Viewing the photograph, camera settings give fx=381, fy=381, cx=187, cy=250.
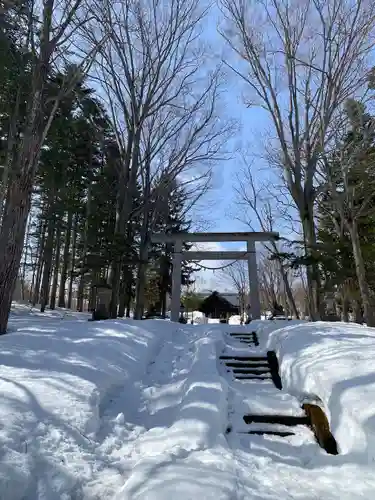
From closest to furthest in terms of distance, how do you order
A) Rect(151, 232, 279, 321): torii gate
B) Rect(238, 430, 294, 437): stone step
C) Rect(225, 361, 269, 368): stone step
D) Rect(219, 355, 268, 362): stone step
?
1. Rect(238, 430, 294, 437): stone step
2. Rect(225, 361, 269, 368): stone step
3. Rect(219, 355, 268, 362): stone step
4. Rect(151, 232, 279, 321): torii gate

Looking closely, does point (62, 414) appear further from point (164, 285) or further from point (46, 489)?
point (164, 285)

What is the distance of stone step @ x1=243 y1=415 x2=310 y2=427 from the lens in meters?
3.80

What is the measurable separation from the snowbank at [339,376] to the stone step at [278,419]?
0.97 feet

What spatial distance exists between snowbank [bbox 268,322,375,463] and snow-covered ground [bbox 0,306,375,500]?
13 millimetres

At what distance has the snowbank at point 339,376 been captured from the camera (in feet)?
9.35

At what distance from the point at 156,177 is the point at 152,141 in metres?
1.79

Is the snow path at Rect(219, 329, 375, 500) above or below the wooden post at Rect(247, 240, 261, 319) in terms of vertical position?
below

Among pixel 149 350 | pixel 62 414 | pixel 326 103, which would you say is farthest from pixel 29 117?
pixel 326 103

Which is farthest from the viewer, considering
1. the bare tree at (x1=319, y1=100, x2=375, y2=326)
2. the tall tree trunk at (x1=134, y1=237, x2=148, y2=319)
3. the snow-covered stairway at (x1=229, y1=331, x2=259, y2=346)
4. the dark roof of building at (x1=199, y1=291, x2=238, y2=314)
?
the dark roof of building at (x1=199, y1=291, x2=238, y2=314)

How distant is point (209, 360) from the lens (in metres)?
5.70

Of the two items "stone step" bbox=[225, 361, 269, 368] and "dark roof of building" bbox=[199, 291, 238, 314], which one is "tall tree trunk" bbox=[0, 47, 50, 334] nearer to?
"stone step" bbox=[225, 361, 269, 368]

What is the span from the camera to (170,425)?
353 cm

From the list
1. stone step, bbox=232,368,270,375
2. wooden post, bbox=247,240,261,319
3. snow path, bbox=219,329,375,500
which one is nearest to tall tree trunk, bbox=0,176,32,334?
stone step, bbox=232,368,270,375

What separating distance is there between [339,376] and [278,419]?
0.76 m
